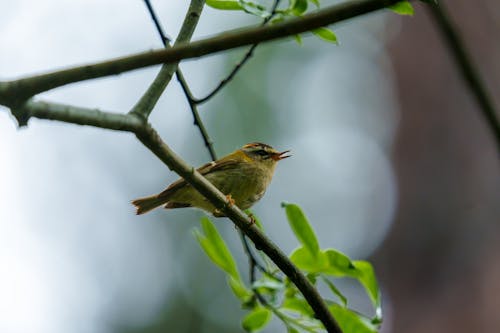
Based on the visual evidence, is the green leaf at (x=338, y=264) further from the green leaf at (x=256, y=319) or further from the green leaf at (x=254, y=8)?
the green leaf at (x=254, y=8)

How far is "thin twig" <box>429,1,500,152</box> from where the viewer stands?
2.04m

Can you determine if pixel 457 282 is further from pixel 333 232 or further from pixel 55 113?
pixel 55 113

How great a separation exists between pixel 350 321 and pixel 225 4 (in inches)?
46.5

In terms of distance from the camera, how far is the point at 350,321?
2.48 meters

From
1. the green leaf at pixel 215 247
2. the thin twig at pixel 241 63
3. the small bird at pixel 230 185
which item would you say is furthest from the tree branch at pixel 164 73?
the small bird at pixel 230 185

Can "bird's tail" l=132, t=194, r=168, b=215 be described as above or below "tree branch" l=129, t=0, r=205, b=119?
below

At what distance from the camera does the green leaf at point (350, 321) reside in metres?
2.47

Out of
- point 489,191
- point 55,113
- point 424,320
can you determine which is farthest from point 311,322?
point 489,191

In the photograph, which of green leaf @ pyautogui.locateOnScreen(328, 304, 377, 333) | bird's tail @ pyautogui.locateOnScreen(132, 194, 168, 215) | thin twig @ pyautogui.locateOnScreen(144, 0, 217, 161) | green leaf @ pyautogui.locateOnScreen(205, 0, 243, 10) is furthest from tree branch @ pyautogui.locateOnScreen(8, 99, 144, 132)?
bird's tail @ pyautogui.locateOnScreen(132, 194, 168, 215)

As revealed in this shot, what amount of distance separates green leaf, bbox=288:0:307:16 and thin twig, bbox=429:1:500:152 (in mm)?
417

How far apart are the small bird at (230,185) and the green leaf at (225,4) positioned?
180 cm

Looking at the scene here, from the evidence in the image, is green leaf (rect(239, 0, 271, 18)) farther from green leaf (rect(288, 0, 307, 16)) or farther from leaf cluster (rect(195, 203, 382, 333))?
leaf cluster (rect(195, 203, 382, 333))

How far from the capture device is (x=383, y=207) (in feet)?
34.1

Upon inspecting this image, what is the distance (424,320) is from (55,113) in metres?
7.31
